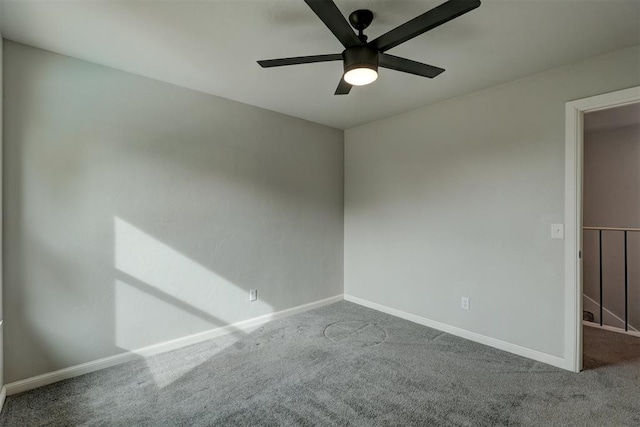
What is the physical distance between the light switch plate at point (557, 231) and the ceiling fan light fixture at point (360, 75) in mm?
1932

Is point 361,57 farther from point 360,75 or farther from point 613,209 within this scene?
point 613,209

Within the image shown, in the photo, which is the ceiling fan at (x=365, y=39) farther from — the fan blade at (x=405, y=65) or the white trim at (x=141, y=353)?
the white trim at (x=141, y=353)

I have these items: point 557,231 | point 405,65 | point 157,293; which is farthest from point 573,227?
point 157,293

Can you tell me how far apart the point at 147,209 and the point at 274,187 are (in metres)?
1.33

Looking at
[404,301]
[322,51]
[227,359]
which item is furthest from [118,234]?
[404,301]

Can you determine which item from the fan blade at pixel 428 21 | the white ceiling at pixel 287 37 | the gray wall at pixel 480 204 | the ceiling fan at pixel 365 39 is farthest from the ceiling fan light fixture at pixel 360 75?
the gray wall at pixel 480 204

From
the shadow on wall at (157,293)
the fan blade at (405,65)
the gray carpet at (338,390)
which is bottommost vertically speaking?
the gray carpet at (338,390)

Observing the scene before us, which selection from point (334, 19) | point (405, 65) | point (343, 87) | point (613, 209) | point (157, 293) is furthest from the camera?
point (613, 209)

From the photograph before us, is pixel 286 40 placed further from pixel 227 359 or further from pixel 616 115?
pixel 616 115

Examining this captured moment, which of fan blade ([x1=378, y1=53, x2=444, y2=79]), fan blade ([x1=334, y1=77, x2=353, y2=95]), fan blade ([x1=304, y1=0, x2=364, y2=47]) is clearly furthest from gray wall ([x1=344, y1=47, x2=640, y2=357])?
fan blade ([x1=304, y1=0, x2=364, y2=47])

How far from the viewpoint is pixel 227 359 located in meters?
2.60

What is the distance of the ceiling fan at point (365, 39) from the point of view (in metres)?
1.35

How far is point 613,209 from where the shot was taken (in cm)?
419

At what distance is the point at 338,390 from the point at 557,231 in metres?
2.11
